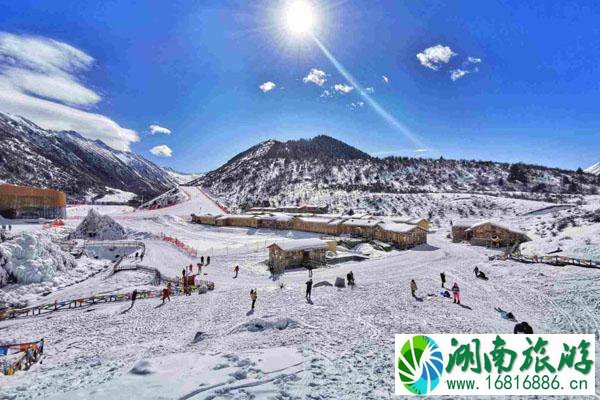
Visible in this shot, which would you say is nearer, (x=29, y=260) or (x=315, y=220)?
(x=29, y=260)

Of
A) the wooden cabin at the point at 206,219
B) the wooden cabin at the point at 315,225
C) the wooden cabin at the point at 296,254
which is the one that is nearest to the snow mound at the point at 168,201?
the wooden cabin at the point at 206,219

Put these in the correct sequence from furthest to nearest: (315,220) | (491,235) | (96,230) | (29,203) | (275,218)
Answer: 1. (275,218)
2. (29,203)
3. (315,220)
4. (96,230)
5. (491,235)

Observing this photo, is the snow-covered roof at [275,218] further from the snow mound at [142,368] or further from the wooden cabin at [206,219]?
the snow mound at [142,368]

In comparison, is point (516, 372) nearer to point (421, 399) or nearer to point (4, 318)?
point (421, 399)

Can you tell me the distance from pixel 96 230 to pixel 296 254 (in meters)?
38.7

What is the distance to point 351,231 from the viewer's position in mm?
60531

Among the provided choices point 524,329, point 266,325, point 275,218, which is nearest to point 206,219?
point 275,218

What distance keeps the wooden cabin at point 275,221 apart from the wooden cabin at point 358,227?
1426 cm

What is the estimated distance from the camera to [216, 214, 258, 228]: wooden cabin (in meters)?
77.0

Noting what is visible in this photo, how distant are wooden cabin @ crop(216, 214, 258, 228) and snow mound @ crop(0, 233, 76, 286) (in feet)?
136

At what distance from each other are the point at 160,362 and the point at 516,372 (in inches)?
489

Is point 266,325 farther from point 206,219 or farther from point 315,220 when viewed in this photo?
point 206,219

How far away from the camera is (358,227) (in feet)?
195

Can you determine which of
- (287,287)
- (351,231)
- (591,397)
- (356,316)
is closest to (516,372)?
(591,397)
